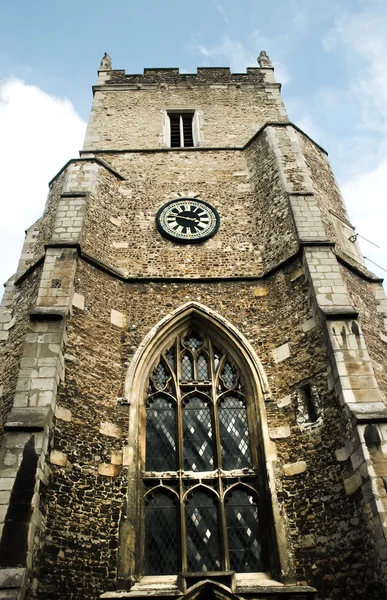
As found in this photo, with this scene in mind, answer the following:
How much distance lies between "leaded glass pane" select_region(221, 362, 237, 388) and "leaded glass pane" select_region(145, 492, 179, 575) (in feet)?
7.93

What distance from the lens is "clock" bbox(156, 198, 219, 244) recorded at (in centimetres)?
1271

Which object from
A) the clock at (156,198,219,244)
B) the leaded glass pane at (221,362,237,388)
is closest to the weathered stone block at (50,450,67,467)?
the leaded glass pane at (221,362,237,388)

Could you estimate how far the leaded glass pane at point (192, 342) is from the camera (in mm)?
10820

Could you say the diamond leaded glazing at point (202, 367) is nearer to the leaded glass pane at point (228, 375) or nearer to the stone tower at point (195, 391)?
the stone tower at point (195, 391)

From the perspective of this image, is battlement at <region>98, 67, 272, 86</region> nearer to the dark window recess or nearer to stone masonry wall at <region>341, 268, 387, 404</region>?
stone masonry wall at <region>341, 268, 387, 404</region>

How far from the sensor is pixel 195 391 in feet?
32.9

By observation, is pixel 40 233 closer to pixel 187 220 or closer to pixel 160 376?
pixel 187 220

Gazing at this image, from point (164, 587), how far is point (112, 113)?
1423cm

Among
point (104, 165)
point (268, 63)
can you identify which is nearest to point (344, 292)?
point (104, 165)

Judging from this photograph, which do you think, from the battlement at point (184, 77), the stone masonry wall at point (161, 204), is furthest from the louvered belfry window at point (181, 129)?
the battlement at point (184, 77)

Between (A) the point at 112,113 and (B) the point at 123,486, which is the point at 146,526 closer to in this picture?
(B) the point at 123,486

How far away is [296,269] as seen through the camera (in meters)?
10.9

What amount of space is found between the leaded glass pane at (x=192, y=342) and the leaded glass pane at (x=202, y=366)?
198 mm

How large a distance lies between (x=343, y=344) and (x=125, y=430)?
13.0ft
